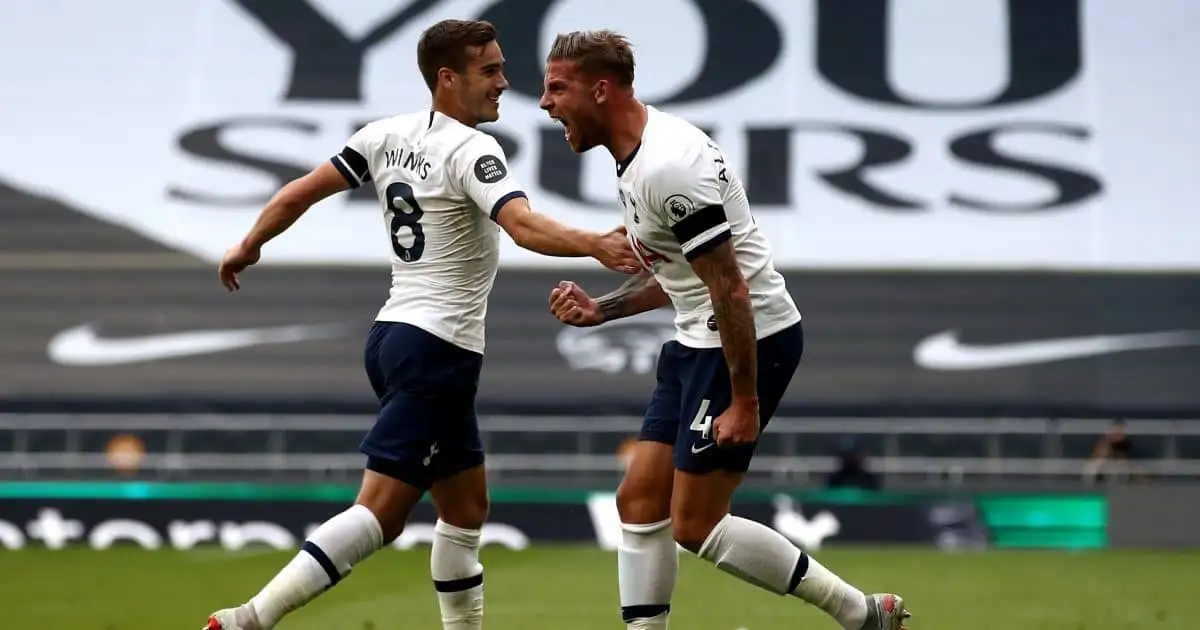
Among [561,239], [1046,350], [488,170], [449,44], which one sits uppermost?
[449,44]

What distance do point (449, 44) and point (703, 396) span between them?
1.62 metres

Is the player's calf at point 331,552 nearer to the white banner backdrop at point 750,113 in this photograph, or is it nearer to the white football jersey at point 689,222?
the white football jersey at point 689,222

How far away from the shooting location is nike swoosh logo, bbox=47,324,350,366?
25.0m

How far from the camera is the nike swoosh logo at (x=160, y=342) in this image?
82.1 feet

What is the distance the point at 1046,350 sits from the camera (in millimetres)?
24672

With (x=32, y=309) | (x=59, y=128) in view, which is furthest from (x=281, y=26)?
(x=32, y=309)

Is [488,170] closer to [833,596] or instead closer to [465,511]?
[465,511]

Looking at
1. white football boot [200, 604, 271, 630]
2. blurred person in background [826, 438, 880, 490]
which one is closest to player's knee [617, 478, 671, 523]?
white football boot [200, 604, 271, 630]

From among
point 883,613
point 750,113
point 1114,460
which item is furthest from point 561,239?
point 750,113

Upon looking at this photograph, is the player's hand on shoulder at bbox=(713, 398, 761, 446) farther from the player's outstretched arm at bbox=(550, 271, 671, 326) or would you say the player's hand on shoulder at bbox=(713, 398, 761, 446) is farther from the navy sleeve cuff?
the navy sleeve cuff

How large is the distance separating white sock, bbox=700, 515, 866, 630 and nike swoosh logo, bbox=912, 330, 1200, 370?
18.8 metres

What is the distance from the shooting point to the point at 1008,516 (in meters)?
17.2

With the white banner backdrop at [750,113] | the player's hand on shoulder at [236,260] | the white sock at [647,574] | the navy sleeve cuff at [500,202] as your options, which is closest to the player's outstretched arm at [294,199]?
the player's hand on shoulder at [236,260]

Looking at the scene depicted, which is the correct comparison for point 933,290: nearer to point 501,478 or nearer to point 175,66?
point 501,478
